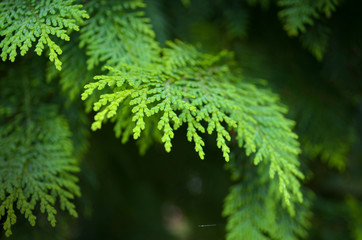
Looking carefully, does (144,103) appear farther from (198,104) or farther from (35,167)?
(35,167)

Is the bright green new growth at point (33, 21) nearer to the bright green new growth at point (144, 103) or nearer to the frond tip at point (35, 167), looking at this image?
the bright green new growth at point (144, 103)

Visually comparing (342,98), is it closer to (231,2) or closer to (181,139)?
(231,2)

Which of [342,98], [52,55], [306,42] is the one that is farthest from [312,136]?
[52,55]

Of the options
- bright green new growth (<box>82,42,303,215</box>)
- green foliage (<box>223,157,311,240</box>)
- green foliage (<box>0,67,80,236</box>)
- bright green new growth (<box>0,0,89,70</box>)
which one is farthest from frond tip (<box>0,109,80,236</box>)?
green foliage (<box>223,157,311,240</box>)

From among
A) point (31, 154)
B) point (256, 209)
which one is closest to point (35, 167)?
point (31, 154)

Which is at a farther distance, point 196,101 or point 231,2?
point 231,2

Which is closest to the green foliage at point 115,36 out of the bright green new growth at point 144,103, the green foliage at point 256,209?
the bright green new growth at point 144,103
